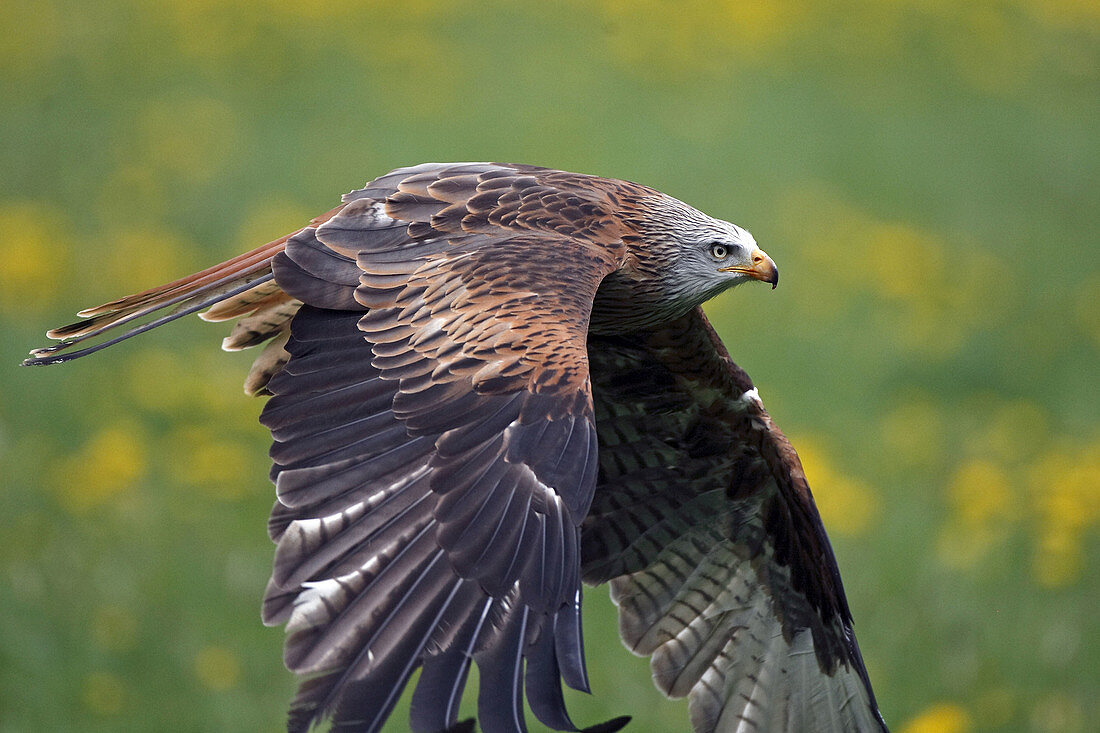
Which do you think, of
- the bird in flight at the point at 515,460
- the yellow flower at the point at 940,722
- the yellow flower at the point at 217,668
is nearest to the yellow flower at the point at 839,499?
the yellow flower at the point at 940,722

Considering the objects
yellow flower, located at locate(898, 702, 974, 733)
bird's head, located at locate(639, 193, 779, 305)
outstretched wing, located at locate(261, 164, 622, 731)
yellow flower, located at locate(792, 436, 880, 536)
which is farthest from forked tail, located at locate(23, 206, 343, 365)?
yellow flower, located at locate(792, 436, 880, 536)

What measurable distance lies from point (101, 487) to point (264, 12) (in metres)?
7.55

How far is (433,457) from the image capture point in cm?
460

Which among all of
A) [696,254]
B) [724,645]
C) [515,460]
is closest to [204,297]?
[515,460]

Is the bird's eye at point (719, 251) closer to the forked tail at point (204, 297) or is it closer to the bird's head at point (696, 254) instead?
the bird's head at point (696, 254)

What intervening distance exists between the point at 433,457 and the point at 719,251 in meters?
2.08

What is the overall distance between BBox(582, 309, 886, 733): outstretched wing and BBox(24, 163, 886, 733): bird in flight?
1 cm

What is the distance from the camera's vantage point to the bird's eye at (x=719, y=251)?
20.3ft

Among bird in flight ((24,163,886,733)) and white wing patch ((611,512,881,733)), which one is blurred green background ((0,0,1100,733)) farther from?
bird in flight ((24,163,886,733))

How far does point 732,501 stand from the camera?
6.57 meters

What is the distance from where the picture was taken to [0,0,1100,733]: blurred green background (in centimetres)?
707

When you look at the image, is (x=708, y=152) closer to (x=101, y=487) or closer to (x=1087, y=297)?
(x=1087, y=297)

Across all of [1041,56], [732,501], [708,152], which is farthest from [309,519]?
[1041,56]

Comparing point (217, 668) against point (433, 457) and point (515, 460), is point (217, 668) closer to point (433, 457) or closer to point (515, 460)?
point (433, 457)
